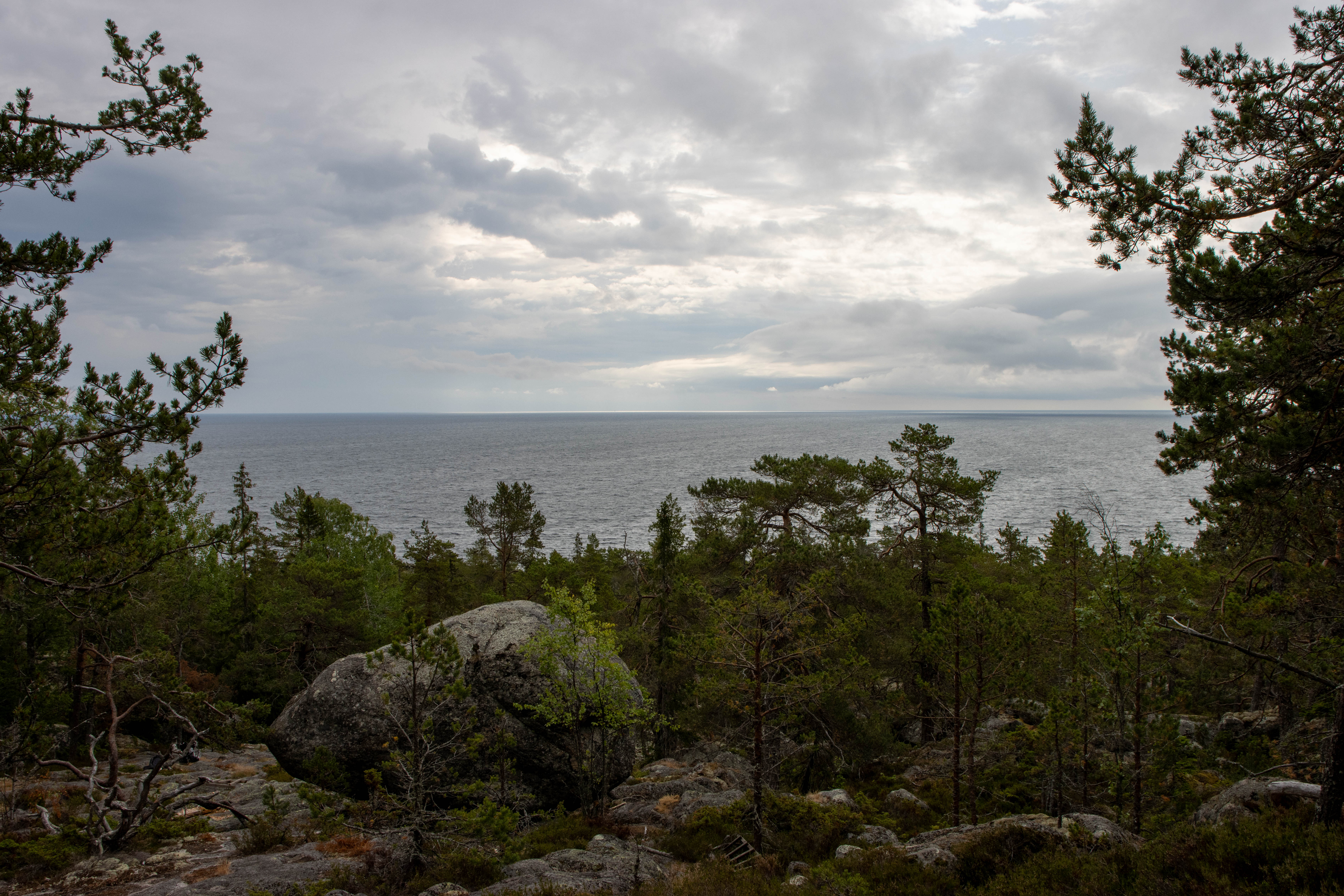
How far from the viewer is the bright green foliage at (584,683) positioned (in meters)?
15.9

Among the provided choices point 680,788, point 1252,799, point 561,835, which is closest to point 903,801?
point 680,788

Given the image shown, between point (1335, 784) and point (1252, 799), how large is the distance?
382cm

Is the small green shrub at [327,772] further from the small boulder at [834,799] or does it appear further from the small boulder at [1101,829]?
the small boulder at [1101,829]

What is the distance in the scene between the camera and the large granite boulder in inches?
695

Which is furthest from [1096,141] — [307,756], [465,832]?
[307,756]

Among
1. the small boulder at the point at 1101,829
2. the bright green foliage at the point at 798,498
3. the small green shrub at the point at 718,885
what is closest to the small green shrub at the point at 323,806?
the small green shrub at the point at 718,885

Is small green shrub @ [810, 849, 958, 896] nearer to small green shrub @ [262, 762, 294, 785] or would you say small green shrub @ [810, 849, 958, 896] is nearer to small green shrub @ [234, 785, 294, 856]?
small green shrub @ [234, 785, 294, 856]

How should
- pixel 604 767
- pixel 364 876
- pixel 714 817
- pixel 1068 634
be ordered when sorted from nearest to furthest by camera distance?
pixel 364 876 → pixel 714 817 → pixel 604 767 → pixel 1068 634

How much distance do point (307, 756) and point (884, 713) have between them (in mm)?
18357

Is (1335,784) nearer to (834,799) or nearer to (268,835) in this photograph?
(834,799)

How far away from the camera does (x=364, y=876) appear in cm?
1034

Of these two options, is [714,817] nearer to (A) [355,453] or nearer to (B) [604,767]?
(B) [604,767]

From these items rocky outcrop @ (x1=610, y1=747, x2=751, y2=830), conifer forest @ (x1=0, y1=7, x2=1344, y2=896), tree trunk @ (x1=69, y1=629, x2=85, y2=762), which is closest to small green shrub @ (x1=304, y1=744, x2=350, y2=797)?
conifer forest @ (x1=0, y1=7, x2=1344, y2=896)

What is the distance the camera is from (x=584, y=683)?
16.2 metres
